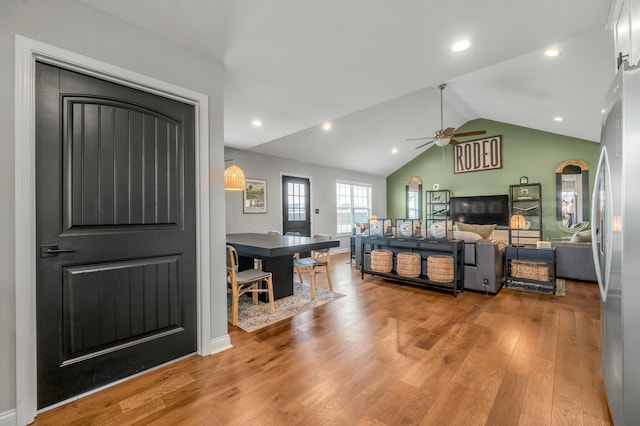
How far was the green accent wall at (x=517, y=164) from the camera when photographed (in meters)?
7.02

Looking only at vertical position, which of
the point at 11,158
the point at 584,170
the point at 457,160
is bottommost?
the point at 11,158

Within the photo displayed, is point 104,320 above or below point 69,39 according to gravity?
below

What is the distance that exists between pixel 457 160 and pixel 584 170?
303 cm

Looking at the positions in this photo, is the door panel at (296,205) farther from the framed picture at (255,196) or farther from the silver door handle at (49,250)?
the silver door handle at (49,250)

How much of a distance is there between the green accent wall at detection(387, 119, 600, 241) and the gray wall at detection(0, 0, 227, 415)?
727 cm

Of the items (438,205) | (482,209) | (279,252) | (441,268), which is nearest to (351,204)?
(438,205)

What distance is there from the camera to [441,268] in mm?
3811

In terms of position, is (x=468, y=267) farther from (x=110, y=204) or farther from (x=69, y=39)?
(x=69, y=39)

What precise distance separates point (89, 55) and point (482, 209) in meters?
9.09

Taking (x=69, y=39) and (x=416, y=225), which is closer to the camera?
(x=69, y=39)

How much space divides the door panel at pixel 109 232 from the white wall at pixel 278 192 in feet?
12.2

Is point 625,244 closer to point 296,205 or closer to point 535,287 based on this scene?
point 535,287

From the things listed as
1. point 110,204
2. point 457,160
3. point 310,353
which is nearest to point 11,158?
point 110,204

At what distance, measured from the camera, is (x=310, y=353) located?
2.28 m
